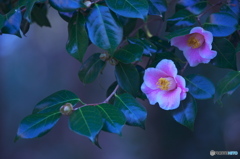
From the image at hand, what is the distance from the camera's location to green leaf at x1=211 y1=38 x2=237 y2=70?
95 centimetres

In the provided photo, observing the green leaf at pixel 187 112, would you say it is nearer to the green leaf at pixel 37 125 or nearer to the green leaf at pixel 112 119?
the green leaf at pixel 112 119

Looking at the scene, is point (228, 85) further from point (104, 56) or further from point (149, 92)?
point (104, 56)

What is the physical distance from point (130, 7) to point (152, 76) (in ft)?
0.68

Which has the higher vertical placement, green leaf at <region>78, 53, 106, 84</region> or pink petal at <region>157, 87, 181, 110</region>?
green leaf at <region>78, 53, 106, 84</region>

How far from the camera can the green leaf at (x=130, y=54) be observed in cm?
92

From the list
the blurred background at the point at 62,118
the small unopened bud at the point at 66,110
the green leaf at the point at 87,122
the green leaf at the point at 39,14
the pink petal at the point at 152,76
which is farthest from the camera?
the blurred background at the point at 62,118

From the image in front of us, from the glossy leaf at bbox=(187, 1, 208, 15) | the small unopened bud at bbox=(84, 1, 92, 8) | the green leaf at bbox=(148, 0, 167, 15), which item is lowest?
the glossy leaf at bbox=(187, 1, 208, 15)

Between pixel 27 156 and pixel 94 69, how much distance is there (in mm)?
1858

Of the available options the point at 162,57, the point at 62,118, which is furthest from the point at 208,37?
the point at 62,118

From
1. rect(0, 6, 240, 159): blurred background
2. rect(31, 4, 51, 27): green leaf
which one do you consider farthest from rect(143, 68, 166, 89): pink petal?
rect(0, 6, 240, 159): blurred background

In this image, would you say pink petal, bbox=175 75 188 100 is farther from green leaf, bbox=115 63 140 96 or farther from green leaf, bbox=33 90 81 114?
green leaf, bbox=33 90 81 114

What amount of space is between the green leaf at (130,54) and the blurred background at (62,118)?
1.32 metres

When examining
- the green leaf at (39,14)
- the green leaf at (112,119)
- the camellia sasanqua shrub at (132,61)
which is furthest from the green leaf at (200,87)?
the green leaf at (39,14)

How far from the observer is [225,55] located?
95 centimetres
